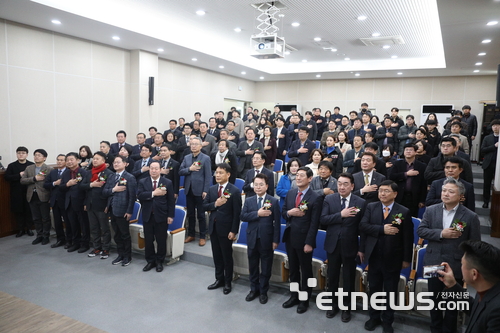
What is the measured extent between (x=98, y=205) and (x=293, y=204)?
3076 millimetres

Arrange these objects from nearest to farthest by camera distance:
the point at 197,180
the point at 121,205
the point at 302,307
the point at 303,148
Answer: the point at 302,307, the point at 121,205, the point at 197,180, the point at 303,148

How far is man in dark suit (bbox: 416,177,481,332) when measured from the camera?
2857mm

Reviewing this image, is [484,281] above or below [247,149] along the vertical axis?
below

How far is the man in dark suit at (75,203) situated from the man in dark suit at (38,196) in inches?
20.8

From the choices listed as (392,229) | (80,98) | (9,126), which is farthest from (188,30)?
(392,229)

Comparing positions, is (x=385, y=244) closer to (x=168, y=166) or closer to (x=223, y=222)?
(x=223, y=222)

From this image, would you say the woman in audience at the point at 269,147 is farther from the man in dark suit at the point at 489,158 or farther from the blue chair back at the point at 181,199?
the man in dark suit at the point at 489,158

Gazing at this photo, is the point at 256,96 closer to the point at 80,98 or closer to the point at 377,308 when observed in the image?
the point at 80,98

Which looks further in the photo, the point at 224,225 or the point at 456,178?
the point at 224,225

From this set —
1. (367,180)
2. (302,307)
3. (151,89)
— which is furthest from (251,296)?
(151,89)

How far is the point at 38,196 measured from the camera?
18.6ft

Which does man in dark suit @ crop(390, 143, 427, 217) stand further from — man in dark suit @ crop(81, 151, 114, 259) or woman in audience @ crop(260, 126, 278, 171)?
man in dark suit @ crop(81, 151, 114, 259)

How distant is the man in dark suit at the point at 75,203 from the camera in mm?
5250

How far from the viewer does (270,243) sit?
147 inches
